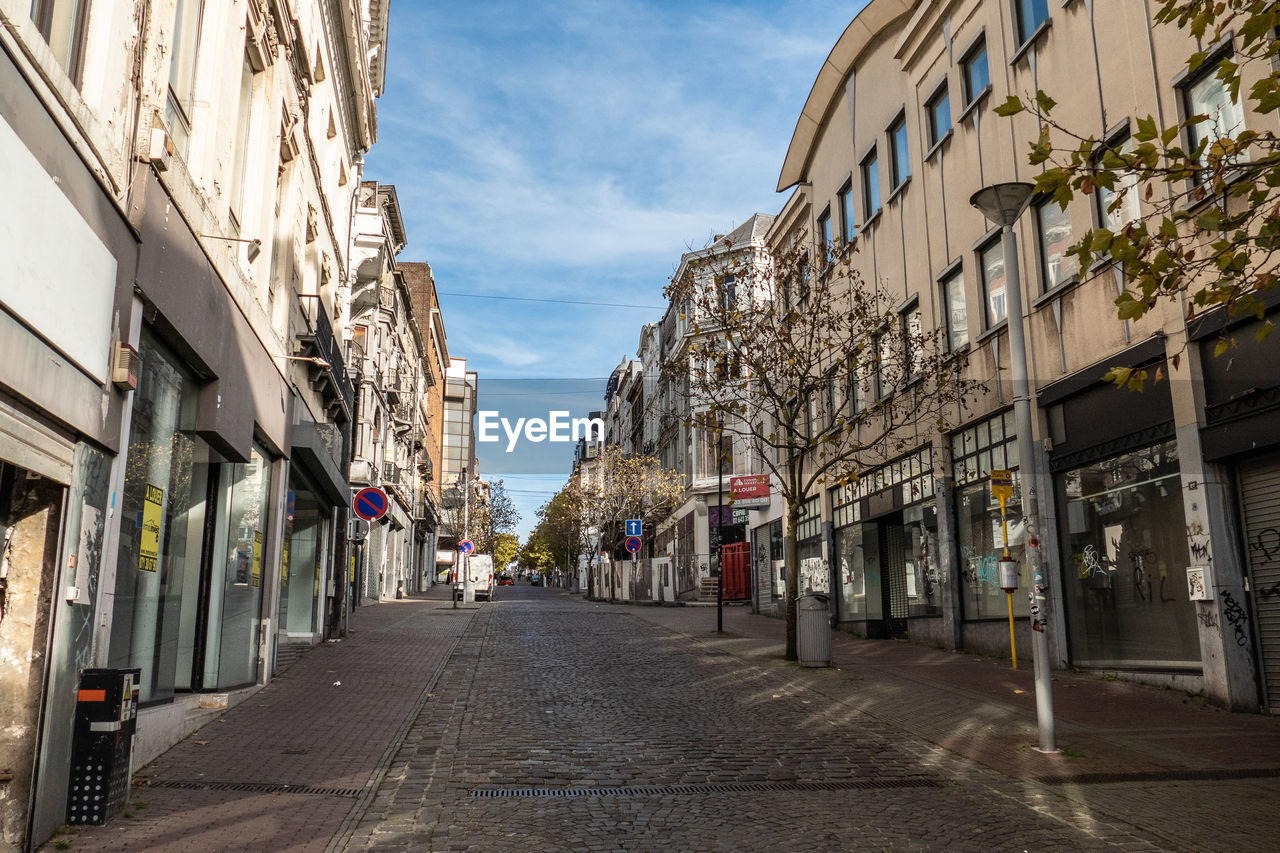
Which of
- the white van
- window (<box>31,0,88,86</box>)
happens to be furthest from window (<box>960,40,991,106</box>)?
the white van

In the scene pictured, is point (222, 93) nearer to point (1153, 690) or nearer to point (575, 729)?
point (575, 729)

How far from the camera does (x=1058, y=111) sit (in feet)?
46.9

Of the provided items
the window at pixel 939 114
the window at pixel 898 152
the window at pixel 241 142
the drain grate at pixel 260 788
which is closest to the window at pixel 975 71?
the window at pixel 939 114

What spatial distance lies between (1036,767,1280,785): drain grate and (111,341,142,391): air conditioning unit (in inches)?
268

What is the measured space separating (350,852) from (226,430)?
557 centimetres

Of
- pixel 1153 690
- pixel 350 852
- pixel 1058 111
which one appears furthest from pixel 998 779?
pixel 1058 111

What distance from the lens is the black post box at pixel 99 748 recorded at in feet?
19.4

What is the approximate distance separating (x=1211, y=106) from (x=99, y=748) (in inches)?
467

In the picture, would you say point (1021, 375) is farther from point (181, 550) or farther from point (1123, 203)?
point (181, 550)

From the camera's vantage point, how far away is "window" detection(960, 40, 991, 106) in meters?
17.0

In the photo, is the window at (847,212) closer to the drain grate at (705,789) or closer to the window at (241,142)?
the window at (241,142)

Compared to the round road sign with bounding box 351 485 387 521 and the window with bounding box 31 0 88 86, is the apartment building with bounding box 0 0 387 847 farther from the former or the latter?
the round road sign with bounding box 351 485 387 521

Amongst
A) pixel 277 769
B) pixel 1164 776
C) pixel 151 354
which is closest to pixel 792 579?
pixel 1164 776

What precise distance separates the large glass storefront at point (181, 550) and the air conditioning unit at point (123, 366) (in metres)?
0.82
